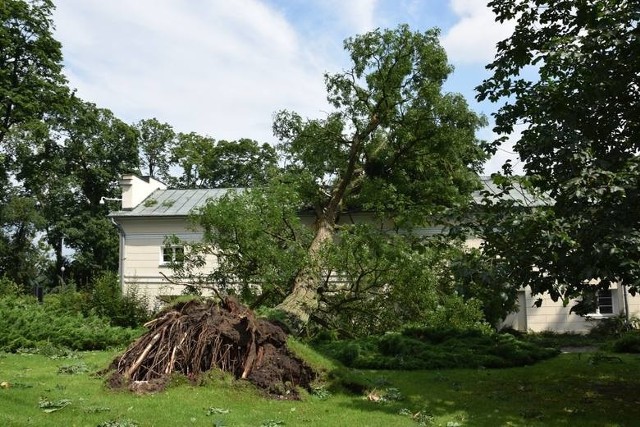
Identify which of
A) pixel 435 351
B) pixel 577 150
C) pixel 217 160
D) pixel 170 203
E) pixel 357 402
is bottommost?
pixel 357 402

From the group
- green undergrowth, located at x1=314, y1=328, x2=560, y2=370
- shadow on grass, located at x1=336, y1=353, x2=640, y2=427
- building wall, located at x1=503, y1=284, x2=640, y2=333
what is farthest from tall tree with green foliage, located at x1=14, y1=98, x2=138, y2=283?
shadow on grass, located at x1=336, y1=353, x2=640, y2=427

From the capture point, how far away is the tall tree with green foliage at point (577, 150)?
6707mm

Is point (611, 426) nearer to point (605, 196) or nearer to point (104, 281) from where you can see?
point (605, 196)

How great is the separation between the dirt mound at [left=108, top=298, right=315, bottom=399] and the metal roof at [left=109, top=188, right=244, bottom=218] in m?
16.5

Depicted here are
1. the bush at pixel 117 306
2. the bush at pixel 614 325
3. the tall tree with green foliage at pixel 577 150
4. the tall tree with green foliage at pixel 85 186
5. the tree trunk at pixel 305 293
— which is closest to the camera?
the tall tree with green foliage at pixel 577 150

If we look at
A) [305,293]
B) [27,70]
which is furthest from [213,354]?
[27,70]

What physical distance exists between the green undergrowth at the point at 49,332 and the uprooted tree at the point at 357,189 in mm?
3216

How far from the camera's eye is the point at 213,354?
9.70 metres

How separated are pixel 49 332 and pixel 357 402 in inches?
375

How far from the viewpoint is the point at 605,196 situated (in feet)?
22.3

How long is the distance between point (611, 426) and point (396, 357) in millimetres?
5873

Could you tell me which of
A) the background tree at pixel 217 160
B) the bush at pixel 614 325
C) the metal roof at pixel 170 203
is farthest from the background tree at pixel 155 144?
the bush at pixel 614 325

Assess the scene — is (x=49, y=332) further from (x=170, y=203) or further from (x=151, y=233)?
(x=170, y=203)

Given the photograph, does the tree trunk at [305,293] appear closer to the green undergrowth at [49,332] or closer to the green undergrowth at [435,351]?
the green undergrowth at [435,351]
